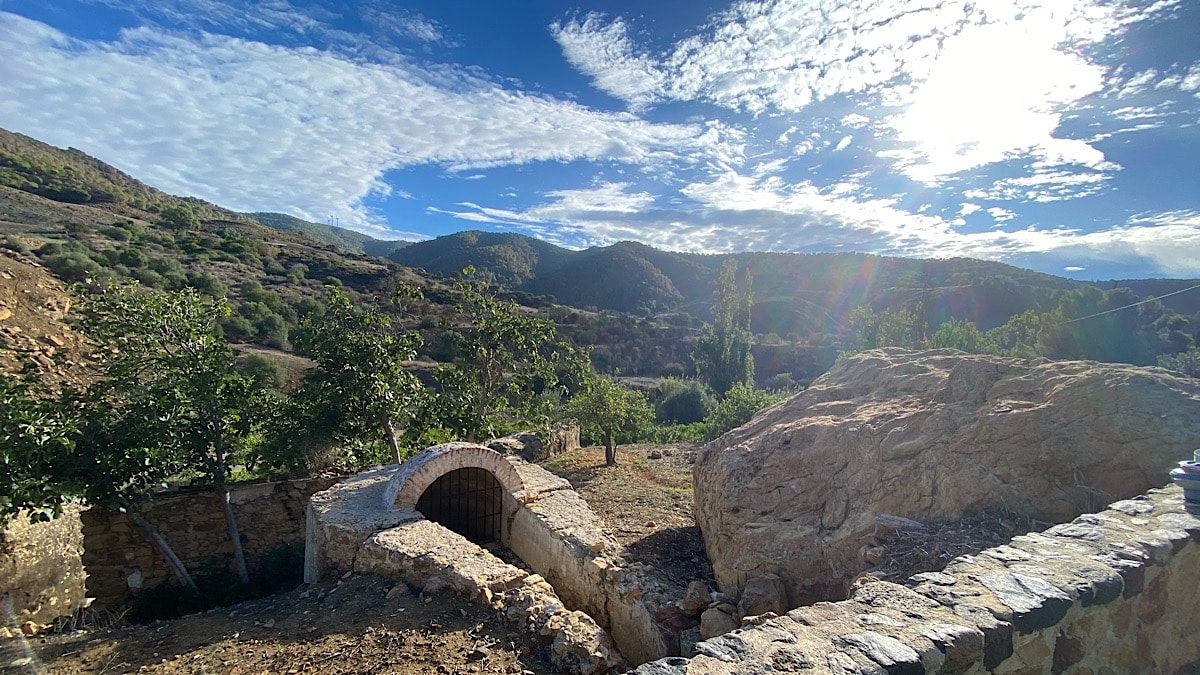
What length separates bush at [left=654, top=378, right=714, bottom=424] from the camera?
24.9 metres

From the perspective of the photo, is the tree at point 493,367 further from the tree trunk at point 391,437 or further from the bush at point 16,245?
the bush at point 16,245

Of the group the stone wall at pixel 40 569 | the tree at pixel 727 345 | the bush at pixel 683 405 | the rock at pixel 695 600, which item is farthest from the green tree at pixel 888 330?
the stone wall at pixel 40 569

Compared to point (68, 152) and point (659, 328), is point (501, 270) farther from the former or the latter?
Result: point (68, 152)

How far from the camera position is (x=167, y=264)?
1158 inches

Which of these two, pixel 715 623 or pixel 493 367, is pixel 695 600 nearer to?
pixel 715 623

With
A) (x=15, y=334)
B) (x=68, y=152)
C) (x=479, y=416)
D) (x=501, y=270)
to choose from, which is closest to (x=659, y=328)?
(x=501, y=270)

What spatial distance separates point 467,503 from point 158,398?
4.71 metres

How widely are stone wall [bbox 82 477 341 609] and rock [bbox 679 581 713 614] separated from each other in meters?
7.59

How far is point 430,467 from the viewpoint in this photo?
779cm

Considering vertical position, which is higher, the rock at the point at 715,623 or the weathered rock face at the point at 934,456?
the weathered rock face at the point at 934,456

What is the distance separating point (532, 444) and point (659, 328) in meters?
35.0

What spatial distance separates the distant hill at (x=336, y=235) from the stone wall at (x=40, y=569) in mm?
78379

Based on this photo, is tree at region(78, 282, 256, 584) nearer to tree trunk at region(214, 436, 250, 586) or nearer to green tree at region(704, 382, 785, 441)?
tree trunk at region(214, 436, 250, 586)

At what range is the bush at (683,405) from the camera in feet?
81.7
